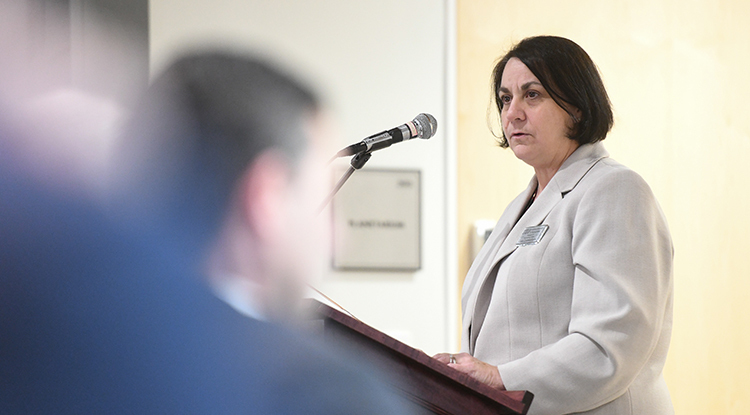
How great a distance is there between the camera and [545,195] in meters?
1.73

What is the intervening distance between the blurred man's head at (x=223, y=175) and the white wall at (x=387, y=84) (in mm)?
2841

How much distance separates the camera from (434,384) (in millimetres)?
907

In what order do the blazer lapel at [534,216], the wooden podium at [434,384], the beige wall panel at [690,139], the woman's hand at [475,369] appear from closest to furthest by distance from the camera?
the wooden podium at [434,384]
the woman's hand at [475,369]
the blazer lapel at [534,216]
the beige wall panel at [690,139]

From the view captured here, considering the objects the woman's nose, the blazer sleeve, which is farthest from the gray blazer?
the woman's nose

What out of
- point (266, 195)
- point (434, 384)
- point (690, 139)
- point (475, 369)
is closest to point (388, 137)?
point (475, 369)

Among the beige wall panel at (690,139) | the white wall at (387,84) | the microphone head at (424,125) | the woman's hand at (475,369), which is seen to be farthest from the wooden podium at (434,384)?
the beige wall panel at (690,139)

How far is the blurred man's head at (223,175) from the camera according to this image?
48 centimetres

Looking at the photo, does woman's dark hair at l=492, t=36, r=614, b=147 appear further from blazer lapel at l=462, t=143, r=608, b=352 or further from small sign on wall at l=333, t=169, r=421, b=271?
small sign on wall at l=333, t=169, r=421, b=271

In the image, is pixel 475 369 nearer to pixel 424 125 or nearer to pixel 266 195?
pixel 424 125

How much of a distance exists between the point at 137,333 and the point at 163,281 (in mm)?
36

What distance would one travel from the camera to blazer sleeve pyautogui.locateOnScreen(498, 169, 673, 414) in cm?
144

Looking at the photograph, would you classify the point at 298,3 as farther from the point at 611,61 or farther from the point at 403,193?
the point at 611,61

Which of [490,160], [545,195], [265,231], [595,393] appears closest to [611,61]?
[490,160]

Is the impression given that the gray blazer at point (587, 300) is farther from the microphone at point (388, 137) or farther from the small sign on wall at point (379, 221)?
the small sign on wall at point (379, 221)
